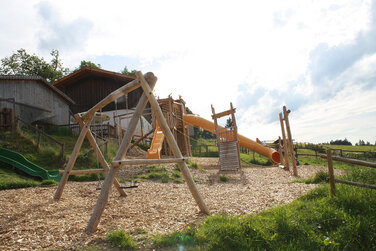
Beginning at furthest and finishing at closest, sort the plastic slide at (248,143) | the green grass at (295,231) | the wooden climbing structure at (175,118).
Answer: the plastic slide at (248,143) → the wooden climbing structure at (175,118) → the green grass at (295,231)

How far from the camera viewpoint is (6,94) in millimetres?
17016

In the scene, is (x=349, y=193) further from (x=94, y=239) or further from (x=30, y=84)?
(x=30, y=84)

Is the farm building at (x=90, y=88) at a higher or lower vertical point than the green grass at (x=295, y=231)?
higher

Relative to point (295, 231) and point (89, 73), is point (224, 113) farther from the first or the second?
point (89, 73)

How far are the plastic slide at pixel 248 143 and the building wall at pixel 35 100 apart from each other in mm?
11439

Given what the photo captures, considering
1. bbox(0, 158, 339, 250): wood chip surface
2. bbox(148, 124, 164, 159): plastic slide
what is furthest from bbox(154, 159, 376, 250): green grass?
bbox(148, 124, 164, 159): plastic slide

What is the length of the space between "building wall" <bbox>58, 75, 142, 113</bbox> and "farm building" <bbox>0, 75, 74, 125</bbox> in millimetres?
1726

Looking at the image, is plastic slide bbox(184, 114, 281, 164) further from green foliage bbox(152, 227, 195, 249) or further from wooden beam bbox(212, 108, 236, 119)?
green foliage bbox(152, 227, 195, 249)

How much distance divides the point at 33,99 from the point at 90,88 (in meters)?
5.57

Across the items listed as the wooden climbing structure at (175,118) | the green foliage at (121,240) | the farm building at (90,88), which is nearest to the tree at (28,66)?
the farm building at (90,88)

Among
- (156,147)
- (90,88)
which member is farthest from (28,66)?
(156,147)

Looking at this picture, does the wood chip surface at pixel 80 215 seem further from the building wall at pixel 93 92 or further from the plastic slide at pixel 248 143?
the building wall at pixel 93 92

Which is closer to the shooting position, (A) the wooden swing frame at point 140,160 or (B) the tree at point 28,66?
(A) the wooden swing frame at point 140,160

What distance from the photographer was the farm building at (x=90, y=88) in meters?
22.3
